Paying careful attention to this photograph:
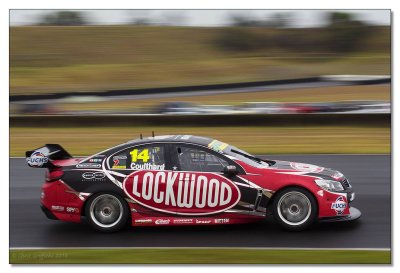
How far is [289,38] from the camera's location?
1373 inches

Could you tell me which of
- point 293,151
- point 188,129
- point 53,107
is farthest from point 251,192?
point 53,107

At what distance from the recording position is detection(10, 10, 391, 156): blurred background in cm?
2095

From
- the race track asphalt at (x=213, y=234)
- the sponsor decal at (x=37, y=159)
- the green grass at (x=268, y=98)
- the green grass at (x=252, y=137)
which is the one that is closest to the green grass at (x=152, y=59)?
the green grass at (x=268, y=98)

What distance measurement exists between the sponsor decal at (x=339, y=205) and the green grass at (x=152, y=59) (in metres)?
21.4

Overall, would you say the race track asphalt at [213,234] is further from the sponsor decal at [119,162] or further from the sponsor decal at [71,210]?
the sponsor decal at [119,162]

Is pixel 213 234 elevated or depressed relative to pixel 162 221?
depressed

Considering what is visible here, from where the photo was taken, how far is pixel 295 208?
31.0ft

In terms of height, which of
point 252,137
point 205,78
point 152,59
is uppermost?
point 152,59

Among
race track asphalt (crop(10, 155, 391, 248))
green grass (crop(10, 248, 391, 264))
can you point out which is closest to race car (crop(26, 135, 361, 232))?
race track asphalt (crop(10, 155, 391, 248))

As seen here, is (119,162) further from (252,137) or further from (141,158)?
(252,137)

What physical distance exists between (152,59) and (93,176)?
25.6m

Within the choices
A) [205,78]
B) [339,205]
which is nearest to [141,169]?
[339,205]

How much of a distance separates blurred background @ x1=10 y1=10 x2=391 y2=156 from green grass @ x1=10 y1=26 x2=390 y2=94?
0.19 feet

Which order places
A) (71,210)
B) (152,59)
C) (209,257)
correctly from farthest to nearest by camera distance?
(152,59)
(71,210)
(209,257)
